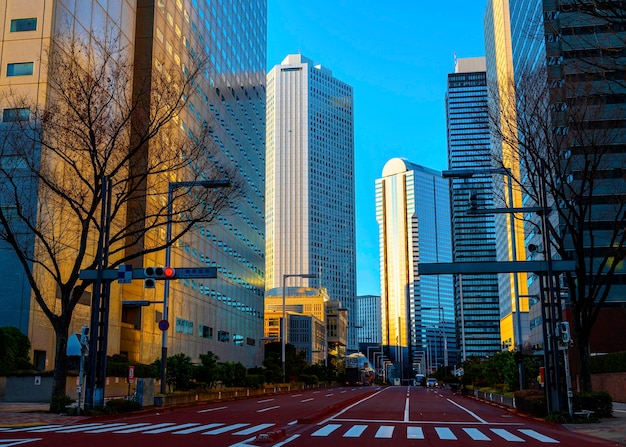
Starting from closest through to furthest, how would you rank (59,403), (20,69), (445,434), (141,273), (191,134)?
(445,434) → (59,403) → (141,273) → (20,69) → (191,134)

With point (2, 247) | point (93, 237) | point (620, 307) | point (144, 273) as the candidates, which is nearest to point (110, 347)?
point (93, 237)

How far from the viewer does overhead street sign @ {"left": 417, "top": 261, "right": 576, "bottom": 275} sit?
2464cm

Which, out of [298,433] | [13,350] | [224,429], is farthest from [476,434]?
[13,350]

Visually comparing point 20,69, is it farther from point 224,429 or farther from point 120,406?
point 224,429

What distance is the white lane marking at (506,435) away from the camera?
666 inches

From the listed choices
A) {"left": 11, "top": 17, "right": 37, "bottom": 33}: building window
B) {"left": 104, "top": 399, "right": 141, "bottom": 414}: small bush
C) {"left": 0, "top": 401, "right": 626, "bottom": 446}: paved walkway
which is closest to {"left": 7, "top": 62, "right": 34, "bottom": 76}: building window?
{"left": 11, "top": 17, "right": 37, "bottom": 33}: building window

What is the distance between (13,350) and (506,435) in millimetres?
32705

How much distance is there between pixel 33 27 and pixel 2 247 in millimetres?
16574

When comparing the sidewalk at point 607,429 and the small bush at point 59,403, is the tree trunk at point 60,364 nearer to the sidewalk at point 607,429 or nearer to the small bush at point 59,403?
the small bush at point 59,403

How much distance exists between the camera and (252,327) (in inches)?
3863

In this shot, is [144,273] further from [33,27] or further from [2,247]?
[33,27]

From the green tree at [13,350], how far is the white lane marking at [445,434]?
28.7 meters

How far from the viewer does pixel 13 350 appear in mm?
39656

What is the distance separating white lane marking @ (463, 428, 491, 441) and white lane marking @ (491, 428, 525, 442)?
19.4 inches
